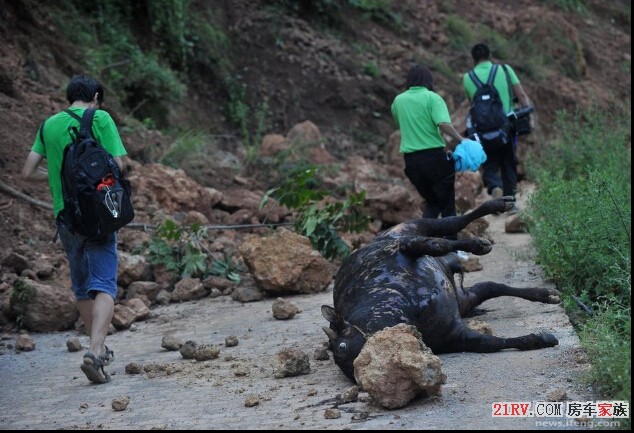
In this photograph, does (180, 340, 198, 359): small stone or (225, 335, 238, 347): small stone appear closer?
(180, 340, 198, 359): small stone

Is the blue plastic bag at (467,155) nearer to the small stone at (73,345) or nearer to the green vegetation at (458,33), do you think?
the small stone at (73,345)

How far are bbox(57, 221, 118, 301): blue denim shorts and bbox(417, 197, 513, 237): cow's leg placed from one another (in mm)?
2280

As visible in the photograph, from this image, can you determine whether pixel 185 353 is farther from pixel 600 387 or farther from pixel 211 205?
pixel 211 205

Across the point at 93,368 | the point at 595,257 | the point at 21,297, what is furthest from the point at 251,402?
the point at 21,297

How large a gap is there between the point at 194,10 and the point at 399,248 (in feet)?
35.9

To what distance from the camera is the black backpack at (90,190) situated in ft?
21.1

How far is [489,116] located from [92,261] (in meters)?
5.85

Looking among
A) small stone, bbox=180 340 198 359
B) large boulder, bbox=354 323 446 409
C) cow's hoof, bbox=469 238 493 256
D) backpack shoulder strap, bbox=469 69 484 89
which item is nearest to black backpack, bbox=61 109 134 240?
small stone, bbox=180 340 198 359

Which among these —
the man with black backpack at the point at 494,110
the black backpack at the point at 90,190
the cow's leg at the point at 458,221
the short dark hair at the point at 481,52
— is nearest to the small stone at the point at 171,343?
the black backpack at the point at 90,190

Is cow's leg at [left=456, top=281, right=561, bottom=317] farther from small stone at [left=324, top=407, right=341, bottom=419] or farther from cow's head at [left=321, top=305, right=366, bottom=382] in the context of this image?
small stone at [left=324, top=407, right=341, bottom=419]

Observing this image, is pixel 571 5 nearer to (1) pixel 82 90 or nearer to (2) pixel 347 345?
(1) pixel 82 90

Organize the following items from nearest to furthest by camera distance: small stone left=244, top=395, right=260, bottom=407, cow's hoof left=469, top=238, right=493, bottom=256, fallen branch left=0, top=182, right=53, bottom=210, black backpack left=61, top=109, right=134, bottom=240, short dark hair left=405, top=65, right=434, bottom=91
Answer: small stone left=244, top=395, right=260, bottom=407, black backpack left=61, top=109, right=134, bottom=240, cow's hoof left=469, top=238, right=493, bottom=256, short dark hair left=405, top=65, right=434, bottom=91, fallen branch left=0, top=182, right=53, bottom=210

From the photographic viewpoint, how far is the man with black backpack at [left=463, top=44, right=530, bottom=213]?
11148 millimetres

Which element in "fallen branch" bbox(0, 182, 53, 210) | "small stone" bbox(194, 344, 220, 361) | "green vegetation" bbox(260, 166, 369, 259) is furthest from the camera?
"fallen branch" bbox(0, 182, 53, 210)
